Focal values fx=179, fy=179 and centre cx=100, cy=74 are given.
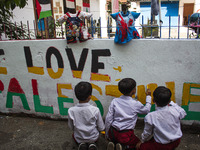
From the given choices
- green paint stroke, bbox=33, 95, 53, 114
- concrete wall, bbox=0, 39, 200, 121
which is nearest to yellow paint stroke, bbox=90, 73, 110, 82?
concrete wall, bbox=0, 39, 200, 121

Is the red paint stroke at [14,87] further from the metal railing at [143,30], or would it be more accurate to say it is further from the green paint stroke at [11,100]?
the metal railing at [143,30]

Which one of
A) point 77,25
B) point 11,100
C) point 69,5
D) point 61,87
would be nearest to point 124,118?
point 61,87

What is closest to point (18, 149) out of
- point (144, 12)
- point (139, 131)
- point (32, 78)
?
point (32, 78)

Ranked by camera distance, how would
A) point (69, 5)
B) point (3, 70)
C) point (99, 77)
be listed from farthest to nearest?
point (69, 5) → point (3, 70) → point (99, 77)

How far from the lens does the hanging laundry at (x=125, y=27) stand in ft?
8.70

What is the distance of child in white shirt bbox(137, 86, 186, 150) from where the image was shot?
1.89 metres

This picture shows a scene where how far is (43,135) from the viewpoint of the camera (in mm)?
2992

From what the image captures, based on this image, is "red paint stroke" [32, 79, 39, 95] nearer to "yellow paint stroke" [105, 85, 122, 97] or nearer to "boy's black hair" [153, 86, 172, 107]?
"yellow paint stroke" [105, 85, 122, 97]

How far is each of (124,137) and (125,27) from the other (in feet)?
5.03

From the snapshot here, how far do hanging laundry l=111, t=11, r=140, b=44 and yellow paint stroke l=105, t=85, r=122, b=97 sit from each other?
75 cm

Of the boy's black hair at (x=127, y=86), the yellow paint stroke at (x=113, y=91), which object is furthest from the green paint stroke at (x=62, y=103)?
the boy's black hair at (x=127, y=86)

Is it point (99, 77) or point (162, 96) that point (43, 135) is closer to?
point (99, 77)

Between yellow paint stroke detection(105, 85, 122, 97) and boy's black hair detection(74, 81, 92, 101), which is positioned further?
yellow paint stroke detection(105, 85, 122, 97)

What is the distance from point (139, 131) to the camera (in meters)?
2.97
